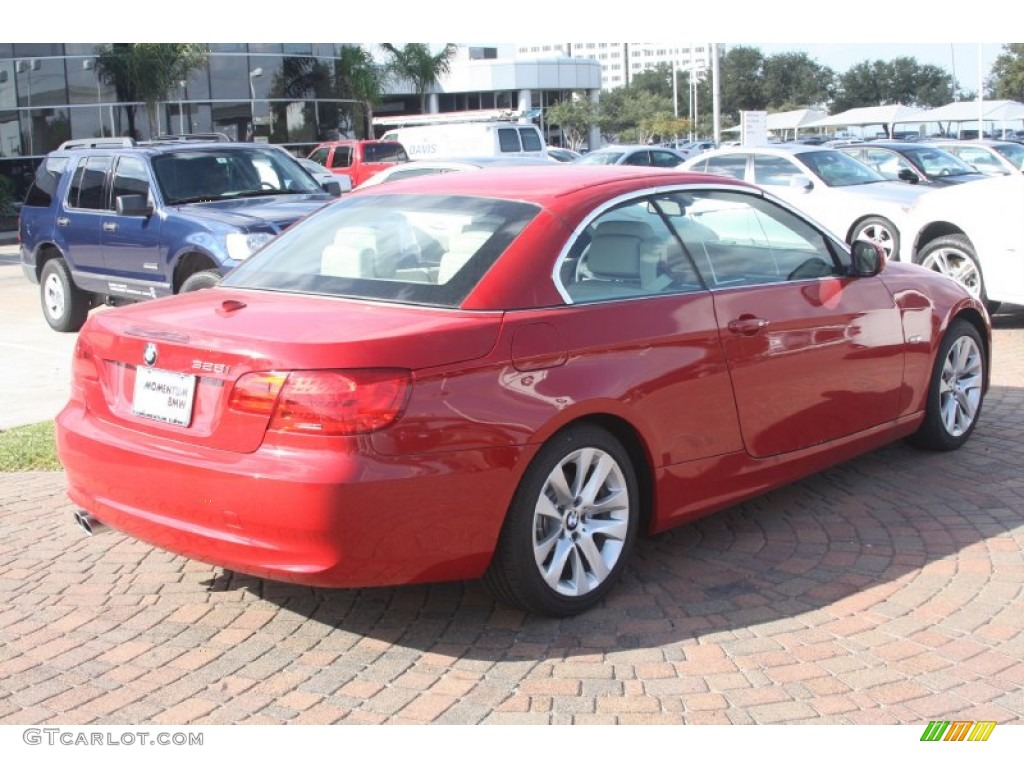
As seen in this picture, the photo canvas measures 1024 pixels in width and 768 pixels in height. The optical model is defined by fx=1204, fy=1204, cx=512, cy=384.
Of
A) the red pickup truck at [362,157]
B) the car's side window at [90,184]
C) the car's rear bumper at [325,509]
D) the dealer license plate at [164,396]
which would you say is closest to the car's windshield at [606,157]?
the red pickup truck at [362,157]

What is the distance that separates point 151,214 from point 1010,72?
73878 millimetres

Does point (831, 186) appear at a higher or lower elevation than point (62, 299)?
higher

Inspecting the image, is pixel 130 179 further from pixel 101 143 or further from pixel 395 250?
pixel 395 250

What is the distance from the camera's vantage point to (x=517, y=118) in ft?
122

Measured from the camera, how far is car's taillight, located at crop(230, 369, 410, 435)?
3830mm

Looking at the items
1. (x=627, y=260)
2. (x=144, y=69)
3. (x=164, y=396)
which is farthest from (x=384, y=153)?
(x=164, y=396)

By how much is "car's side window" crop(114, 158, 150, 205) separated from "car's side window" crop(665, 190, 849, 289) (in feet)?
23.8

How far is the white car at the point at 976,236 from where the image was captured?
9.94m

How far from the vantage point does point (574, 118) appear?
66562mm

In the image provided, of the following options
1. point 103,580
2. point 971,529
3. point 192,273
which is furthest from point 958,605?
point 192,273

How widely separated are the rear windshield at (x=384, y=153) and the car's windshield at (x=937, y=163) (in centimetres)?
1456

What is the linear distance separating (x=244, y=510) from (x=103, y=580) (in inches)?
56.5

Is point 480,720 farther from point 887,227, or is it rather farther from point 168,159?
point 887,227

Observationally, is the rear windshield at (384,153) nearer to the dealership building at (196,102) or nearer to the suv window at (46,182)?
the dealership building at (196,102)
